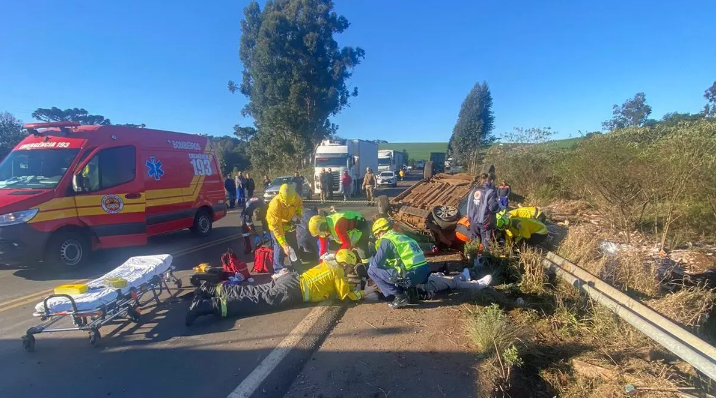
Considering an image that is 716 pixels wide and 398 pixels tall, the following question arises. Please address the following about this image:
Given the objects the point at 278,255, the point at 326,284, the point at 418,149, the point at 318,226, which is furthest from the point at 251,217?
the point at 418,149

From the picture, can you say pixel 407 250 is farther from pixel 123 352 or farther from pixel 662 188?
pixel 662 188

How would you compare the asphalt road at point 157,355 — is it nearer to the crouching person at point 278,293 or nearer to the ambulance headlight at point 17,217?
the crouching person at point 278,293

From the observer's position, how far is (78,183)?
19.6 feet

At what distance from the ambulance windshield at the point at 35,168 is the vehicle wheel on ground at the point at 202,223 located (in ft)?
9.89

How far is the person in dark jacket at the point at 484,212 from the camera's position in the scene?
584 centimetres

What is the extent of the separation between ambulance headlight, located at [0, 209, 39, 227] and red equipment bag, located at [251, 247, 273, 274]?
3391mm

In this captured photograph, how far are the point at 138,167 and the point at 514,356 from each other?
23.7ft

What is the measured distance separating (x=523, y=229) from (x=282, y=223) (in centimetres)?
396

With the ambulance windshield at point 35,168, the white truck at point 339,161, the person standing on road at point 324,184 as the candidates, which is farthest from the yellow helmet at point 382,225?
the white truck at point 339,161

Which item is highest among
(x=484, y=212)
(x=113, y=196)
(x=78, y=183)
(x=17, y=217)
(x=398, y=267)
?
(x=78, y=183)

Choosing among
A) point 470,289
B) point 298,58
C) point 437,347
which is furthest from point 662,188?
point 298,58

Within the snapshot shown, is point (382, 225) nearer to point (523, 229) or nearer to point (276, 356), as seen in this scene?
point (276, 356)

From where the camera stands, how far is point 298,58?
24484 mm

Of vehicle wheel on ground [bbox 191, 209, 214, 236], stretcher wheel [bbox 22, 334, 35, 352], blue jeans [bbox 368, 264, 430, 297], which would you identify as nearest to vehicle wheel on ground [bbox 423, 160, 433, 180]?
vehicle wheel on ground [bbox 191, 209, 214, 236]
